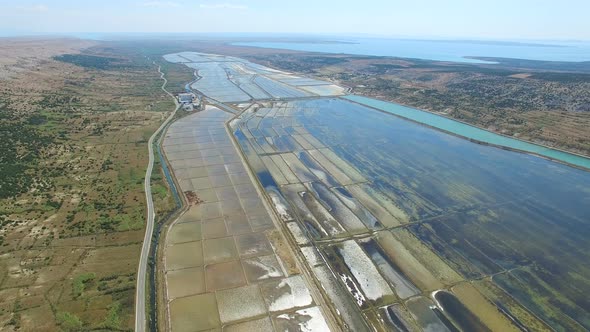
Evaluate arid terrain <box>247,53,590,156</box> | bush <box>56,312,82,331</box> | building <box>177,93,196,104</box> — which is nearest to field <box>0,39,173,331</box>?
bush <box>56,312,82,331</box>

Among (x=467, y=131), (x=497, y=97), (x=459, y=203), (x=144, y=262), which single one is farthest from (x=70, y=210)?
(x=497, y=97)

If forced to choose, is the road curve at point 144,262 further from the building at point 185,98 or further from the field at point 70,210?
the building at point 185,98

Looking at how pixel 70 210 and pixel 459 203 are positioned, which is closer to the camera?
pixel 70 210

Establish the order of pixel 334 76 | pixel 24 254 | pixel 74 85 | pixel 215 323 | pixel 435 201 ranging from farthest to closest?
pixel 334 76, pixel 74 85, pixel 435 201, pixel 24 254, pixel 215 323

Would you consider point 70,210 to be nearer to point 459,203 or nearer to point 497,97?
point 459,203

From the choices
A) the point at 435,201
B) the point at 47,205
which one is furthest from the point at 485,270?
the point at 47,205

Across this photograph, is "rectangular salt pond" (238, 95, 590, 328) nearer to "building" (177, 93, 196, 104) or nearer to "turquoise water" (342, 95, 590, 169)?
"turquoise water" (342, 95, 590, 169)

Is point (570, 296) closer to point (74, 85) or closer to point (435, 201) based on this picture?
point (435, 201)
